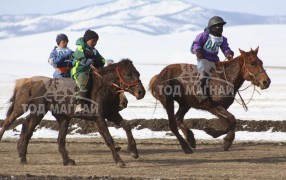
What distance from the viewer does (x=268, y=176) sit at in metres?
14.4

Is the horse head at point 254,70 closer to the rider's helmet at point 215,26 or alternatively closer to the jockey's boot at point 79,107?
the rider's helmet at point 215,26

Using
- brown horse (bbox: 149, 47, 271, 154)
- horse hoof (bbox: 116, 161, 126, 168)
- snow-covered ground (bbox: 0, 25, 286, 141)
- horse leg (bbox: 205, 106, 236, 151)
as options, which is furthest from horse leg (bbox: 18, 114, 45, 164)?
snow-covered ground (bbox: 0, 25, 286, 141)

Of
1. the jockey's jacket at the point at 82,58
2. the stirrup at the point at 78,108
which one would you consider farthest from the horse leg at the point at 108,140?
the jockey's jacket at the point at 82,58

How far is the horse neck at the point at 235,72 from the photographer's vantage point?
719 inches

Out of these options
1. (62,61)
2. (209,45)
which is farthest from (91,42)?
(209,45)

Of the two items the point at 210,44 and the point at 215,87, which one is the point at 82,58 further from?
the point at 210,44

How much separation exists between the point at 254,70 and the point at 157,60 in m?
61.6

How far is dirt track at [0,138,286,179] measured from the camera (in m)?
14.8

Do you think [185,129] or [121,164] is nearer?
[121,164]

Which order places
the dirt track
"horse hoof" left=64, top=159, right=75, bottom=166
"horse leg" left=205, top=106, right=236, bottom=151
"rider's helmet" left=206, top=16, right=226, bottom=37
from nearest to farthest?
the dirt track, "horse hoof" left=64, top=159, right=75, bottom=166, "horse leg" left=205, top=106, right=236, bottom=151, "rider's helmet" left=206, top=16, right=226, bottom=37

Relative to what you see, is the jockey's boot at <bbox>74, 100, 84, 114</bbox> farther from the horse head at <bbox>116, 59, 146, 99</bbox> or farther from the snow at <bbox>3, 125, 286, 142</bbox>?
the snow at <bbox>3, 125, 286, 142</bbox>

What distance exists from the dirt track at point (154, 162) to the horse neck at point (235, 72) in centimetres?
159

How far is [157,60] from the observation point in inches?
3120

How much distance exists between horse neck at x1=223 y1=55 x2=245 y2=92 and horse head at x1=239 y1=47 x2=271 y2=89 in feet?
0.62
